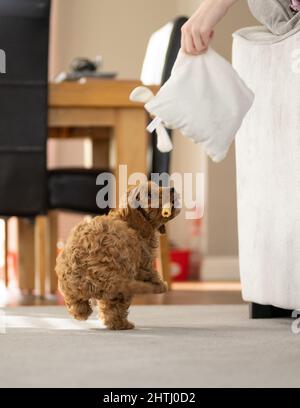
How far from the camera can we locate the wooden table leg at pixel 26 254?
3684 mm

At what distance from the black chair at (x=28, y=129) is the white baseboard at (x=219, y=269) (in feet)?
4.19

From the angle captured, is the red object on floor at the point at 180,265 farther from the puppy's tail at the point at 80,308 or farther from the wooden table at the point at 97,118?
the puppy's tail at the point at 80,308

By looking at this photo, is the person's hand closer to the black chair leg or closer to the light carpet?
the light carpet

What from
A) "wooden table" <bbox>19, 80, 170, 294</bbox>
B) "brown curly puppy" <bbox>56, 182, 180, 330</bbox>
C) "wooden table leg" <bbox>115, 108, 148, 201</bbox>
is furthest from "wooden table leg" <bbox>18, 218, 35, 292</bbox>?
"brown curly puppy" <bbox>56, 182, 180, 330</bbox>

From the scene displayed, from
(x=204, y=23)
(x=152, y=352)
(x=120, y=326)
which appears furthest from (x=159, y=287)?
(x=204, y=23)

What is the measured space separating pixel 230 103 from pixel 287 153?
10.6 inches

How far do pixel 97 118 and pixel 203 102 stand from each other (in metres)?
1.56

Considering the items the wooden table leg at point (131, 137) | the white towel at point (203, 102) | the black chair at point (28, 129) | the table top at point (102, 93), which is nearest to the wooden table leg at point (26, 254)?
the black chair at point (28, 129)

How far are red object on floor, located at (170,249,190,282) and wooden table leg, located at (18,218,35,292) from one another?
1.03 meters

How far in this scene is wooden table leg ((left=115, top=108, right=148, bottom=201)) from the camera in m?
3.54

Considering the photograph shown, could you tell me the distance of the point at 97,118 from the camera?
139 inches

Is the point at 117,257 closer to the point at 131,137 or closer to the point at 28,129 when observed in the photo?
the point at 28,129

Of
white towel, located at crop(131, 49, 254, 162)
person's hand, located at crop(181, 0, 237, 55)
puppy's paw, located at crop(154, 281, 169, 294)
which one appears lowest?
puppy's paw, located at crop(154, 281, 169, 294)
